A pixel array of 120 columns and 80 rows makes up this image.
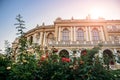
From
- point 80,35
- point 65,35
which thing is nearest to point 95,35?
point 80,35

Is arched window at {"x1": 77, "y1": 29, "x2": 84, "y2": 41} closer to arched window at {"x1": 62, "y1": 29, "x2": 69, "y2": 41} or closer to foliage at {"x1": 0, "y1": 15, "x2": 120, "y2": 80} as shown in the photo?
arched window at {"x1": 62, "y1": 29, "x2": 69, "y2": 41}

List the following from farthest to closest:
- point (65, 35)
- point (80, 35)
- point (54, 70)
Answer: point (65, 35) → point (80, 35) → point (54, 70)

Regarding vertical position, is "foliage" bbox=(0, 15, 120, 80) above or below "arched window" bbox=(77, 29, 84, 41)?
below

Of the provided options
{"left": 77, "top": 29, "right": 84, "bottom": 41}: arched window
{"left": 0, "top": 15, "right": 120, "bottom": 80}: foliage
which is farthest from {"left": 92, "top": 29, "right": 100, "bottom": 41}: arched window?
{"left": 0, "top": 15, "right": 120, "bottom": 80}: foliage

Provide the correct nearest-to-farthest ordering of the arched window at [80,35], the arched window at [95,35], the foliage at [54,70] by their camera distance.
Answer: the foliage at [54,70] → the arched window at [80,35] → the arched window at [95,35]

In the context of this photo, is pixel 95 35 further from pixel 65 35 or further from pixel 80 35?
pixel 65 35

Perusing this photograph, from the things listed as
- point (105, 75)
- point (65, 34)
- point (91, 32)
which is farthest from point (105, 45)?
point (105, 75)

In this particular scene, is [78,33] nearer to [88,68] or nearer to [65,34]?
[65,34]

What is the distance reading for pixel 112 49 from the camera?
25250 mm

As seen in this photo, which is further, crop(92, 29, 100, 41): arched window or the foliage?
crop(92, 29, 100, 41): arched window

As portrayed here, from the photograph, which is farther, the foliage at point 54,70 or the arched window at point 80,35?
the arched window at point 80,35

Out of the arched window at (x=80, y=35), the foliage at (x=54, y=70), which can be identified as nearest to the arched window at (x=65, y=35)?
the arched window at (x=80, y=35)

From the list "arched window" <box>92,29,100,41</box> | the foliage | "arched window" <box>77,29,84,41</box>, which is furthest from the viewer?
"arched window" <box>92,29,100,41</box>

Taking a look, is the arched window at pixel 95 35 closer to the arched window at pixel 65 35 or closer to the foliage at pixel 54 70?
the arched window at pixel 65 35
